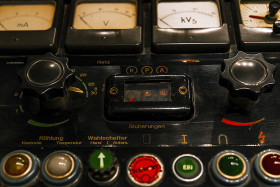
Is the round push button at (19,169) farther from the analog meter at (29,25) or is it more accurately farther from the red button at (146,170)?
the analog meter at (29,25)

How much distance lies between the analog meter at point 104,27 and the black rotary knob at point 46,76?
0.74 ft

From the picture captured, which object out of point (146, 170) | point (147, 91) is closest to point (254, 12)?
point (147, 91)

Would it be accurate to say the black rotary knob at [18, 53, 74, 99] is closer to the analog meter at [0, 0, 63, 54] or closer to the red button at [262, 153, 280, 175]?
the analog meter at [0, 0, 63, 54]

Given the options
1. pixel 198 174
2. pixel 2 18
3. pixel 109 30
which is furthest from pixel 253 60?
pixel 2 18

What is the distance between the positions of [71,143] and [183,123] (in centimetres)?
Result: 47

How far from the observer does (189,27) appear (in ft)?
6.47

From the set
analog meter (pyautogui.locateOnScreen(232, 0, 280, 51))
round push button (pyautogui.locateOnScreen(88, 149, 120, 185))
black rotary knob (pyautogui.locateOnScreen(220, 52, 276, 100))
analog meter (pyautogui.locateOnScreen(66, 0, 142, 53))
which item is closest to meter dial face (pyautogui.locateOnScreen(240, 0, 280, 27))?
analog meter (pyautogui.locateOnScreen(232, 0, 280, 51))

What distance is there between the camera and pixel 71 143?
163cm

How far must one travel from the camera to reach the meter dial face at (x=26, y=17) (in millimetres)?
2021

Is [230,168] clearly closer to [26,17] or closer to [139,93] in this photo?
[139,93]

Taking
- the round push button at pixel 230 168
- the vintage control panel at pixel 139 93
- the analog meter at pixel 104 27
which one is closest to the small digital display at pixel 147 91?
the vintage control panel at pixel 139 93

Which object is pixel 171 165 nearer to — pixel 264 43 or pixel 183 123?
pixel 183 123

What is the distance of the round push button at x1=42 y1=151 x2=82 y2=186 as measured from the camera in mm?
1470

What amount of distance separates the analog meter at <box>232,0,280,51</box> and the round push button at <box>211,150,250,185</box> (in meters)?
0.58
